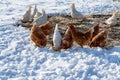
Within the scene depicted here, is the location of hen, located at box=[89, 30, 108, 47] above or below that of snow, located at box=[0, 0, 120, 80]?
above

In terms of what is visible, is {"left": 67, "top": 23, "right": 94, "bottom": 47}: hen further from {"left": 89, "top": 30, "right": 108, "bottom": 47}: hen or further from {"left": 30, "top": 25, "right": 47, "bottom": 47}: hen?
{"left": 30, "top": 25, "right": 47, "bottom": 47}: hen

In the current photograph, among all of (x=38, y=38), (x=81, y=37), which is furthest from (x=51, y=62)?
(x=81, y=37)

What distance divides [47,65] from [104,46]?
2145 mm

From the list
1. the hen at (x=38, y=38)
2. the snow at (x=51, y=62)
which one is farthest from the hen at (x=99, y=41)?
the hen at (x=38, y=38)

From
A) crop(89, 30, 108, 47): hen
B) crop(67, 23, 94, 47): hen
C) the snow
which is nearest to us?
the snow

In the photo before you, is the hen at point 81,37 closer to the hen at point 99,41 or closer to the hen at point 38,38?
the hen at point 99,41

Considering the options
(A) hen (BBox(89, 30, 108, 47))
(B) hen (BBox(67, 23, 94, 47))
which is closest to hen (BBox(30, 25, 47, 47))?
(B) hen (BBox(67, 23, 94, 47))

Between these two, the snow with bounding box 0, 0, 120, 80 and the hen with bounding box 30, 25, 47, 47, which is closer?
the snow with bounding box 0, 0, 120, 80

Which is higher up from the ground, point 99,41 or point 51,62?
point 99,41

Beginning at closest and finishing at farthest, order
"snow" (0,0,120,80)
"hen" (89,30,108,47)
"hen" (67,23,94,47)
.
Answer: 1. "snow" (0,0,120,80)
2. "hen" (89,30,108,47)
3. "hen" (67,23,94,47)

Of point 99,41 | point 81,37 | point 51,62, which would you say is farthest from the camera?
point 81,37

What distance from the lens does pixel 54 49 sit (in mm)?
11102

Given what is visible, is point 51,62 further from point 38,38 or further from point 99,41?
A: point 99,41

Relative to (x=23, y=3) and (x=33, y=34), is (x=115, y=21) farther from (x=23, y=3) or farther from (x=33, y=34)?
(x=23, y=3)
